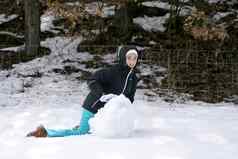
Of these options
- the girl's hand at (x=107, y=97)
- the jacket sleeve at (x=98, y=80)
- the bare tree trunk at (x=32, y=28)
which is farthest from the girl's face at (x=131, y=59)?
the bare tree trunk at (x=32, y=28)

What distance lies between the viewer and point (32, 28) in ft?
46.4

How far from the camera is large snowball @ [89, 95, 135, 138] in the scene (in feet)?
20.8

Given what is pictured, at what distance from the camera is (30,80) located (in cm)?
1243

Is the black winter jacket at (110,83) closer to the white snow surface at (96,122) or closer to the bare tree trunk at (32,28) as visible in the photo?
the white snow surface at (96,122)

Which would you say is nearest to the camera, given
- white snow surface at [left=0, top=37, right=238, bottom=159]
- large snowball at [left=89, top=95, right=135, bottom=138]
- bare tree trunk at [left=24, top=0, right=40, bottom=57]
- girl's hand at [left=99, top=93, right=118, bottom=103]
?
white snow surface at [left=0, top=37, right=238, bottom=159]

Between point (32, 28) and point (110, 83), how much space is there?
7763mm

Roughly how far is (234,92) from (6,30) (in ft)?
25.1

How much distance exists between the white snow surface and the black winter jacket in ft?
0.98

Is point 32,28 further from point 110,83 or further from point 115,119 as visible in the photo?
point 115,119

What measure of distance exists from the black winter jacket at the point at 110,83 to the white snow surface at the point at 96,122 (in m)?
0.30

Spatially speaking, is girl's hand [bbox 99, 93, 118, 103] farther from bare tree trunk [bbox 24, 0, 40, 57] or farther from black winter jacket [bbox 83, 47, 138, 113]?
bare tree trunk [bbox 24, 0, 40, 57]

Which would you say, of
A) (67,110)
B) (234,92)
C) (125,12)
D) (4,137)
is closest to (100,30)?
(125,12)

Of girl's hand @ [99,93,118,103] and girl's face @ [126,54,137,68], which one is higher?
girl's face @ [126,54,137,68]

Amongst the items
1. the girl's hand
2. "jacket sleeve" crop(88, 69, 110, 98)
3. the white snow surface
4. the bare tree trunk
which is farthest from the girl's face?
the bare tree trunk
